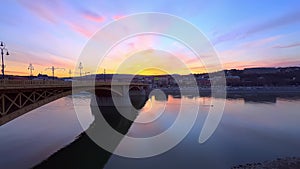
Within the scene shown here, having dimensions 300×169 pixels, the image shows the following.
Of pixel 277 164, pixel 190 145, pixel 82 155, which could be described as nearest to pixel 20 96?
pixel 82 155

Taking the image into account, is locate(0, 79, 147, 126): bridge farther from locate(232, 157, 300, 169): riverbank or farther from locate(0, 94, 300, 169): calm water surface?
locate(232, 157, 300, 169): riverbank

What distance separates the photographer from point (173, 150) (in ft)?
53.8

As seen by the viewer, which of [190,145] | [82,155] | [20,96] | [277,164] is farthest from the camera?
[190,145]

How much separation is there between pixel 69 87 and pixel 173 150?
13018 millimetres

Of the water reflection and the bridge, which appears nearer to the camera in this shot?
the bridge

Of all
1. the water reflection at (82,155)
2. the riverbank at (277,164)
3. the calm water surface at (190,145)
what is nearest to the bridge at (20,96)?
the calm water surface at (190,145)

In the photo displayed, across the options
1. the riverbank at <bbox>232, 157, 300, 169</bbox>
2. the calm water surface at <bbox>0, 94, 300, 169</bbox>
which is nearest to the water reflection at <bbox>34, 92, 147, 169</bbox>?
the calm water surface at <bbox>0, 94, 300, 169</bbox>

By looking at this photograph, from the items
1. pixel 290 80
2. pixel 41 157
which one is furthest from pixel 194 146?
pixel 290 80

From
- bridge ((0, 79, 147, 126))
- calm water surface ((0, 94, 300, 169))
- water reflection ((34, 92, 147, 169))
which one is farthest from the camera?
calm water surface ((0, 94, 300, 169))

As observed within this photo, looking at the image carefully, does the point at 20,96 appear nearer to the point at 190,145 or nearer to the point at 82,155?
the point at 82,155

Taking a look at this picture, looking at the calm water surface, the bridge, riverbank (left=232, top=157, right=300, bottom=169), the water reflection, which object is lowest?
the water reflection

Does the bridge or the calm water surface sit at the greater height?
the bridge

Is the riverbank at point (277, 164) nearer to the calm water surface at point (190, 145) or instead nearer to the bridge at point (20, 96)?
the calm water surface at point (190, 145)

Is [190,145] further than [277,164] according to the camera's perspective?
Yes
